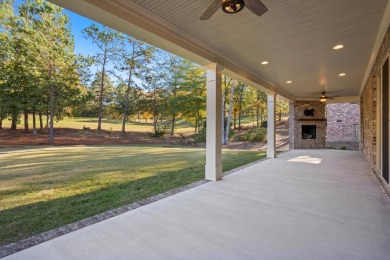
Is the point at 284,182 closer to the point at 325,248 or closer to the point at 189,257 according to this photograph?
the point at 325,248

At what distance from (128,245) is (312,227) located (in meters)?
1.88

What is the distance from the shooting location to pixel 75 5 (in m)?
2.20

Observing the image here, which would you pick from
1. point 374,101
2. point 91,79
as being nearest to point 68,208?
point 374,101

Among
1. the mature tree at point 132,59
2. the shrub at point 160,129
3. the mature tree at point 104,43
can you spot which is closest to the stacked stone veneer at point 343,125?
the shrub at point 160,129

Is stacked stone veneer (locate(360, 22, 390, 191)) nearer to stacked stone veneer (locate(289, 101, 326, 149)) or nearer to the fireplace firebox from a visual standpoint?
stacked stone veneer (locate(289, 101, 326, 149))

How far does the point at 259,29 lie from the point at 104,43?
53.0 ft

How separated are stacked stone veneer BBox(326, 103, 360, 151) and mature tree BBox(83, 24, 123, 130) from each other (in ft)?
56.7

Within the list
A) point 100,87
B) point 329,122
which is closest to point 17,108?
point 100,87

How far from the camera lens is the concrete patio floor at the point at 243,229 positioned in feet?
5.55

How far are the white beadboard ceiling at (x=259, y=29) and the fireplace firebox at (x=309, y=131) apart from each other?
6.14m

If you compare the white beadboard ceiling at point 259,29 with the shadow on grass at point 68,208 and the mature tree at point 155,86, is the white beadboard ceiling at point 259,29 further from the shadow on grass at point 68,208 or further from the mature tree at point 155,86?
the mature tree at point 155,86

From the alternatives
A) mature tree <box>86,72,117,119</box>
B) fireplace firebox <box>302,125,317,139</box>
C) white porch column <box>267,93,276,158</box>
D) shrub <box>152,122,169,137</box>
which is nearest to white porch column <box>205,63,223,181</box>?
white porch column <box>267,93,276,158</box>

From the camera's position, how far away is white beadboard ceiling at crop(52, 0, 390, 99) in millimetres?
2443

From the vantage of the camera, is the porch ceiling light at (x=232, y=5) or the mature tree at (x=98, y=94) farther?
the mature tree at (x=98, y=94)
